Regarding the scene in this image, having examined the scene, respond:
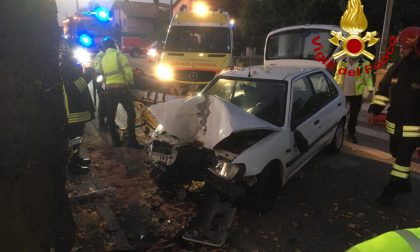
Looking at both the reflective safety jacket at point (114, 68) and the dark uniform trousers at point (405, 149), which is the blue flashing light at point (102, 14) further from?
the dark uniform trousers at point (405, 149)

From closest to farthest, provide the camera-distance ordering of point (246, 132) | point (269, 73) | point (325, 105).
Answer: point (246, 132)
point (269, 73)
point (325, 105)

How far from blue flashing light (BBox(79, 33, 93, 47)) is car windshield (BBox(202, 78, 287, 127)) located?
212 inches

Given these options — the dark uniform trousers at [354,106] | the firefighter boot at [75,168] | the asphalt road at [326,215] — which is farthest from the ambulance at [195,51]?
the asphalt road at [326,215]

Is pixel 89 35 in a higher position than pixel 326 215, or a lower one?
higher

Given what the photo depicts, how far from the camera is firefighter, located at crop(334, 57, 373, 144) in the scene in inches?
277

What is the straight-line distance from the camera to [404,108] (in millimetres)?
4332

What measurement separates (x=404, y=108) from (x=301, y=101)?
1.27m

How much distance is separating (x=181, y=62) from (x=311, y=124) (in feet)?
15.7

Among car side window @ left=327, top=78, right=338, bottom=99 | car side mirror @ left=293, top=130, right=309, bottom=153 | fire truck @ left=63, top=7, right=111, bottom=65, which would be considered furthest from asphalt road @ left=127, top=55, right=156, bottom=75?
car side mirror @ left=293, top=130, right=309, bottom=153

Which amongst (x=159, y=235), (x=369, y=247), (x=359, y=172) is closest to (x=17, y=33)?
(x=369, y=247)

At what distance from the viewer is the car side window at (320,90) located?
5547 mm

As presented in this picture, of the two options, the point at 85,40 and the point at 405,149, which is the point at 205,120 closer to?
the point at 405,149

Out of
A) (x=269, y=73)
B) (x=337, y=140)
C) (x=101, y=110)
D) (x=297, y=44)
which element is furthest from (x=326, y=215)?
(x=297, y=44)

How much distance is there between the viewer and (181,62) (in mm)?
9102
